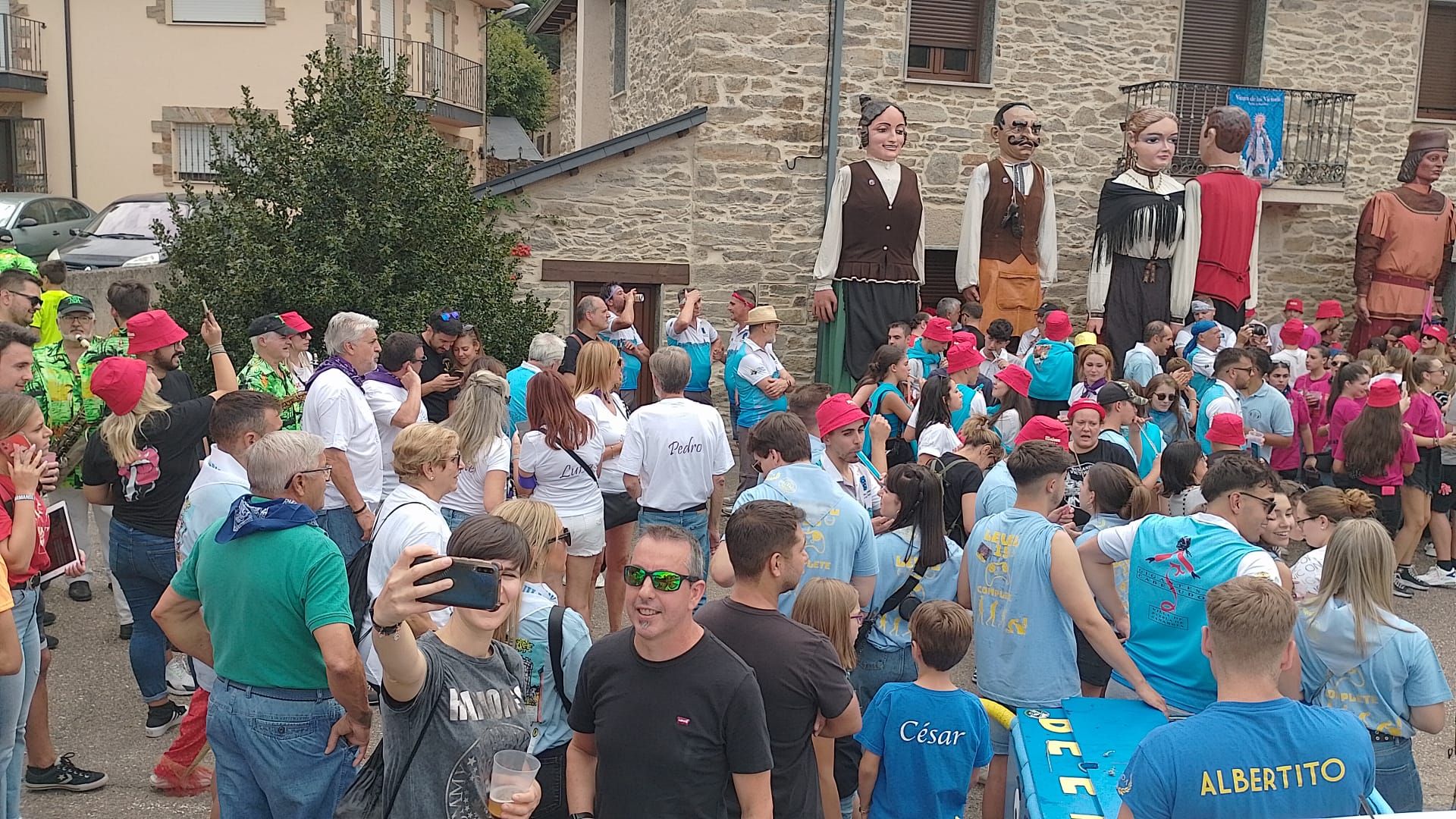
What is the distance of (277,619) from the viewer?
3367 millimetres

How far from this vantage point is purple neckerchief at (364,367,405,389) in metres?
6.05

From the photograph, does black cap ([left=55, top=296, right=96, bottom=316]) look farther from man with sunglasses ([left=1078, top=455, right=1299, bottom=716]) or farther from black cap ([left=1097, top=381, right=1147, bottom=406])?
man with sunglasses ([left=1078, top=455, right=1299, bottom=716])

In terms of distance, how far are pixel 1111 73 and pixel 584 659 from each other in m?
11.5

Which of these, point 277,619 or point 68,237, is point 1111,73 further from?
point 68,237

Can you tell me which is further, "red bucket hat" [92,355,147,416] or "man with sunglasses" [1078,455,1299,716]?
"red bucket hat" [92,355,147,416]


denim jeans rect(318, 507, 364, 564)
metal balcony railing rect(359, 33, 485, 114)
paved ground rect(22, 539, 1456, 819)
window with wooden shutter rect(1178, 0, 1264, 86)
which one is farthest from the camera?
metal balcony railing rect(359, 33, 485, 114)

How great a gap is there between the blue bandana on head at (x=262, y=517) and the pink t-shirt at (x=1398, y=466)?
7343 millimetres

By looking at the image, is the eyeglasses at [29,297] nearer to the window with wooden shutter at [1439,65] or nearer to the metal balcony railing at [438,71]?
the window with wooden shutter at [1439,65]

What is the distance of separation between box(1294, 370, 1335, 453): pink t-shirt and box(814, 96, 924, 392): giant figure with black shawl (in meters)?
3.28

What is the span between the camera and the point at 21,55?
22969mm

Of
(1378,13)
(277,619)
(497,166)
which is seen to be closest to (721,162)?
(1378,13)

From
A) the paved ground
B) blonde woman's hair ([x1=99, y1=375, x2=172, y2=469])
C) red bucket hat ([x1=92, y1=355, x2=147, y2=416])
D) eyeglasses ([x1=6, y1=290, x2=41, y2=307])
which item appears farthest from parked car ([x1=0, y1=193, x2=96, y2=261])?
red bucket hat ([x1=92, y1=355, x2=147, y2=416])

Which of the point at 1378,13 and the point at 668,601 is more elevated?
the point at 1378,13

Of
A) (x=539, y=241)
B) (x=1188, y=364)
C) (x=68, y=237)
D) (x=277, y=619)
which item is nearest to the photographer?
(x=277, y=619)
